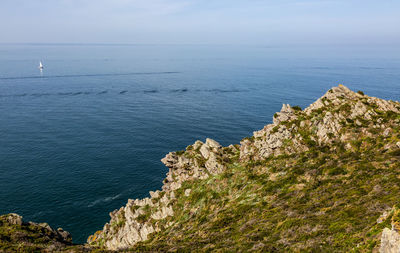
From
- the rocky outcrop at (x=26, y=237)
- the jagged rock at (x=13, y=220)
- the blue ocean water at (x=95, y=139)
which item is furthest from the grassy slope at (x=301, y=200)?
the blue ocean water at (x=95, y=139)

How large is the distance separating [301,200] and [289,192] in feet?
12.6

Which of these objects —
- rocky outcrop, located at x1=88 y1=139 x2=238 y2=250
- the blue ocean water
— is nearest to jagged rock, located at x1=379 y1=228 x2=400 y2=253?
rocky outcrop, located at x1=88 y1=139 x2=238 y2=250

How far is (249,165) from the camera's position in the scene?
163 ft

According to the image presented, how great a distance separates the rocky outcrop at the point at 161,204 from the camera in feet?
163

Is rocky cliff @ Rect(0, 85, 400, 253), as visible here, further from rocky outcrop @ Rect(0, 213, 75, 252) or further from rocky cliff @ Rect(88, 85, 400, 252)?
rocky outcrop @ Rect(0, 213, 75, 252)

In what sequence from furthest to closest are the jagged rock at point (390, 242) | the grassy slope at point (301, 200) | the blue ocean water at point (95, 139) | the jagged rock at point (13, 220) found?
the blue ocean water at point (95, 139), the jagged rock at point (13, 220), the grassy slope at point (301, 200), the jagged rock at point (390, 242)

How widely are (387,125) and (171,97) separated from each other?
164 m

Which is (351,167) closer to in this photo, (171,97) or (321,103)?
(321,103)

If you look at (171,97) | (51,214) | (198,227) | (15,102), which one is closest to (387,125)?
(198,227)

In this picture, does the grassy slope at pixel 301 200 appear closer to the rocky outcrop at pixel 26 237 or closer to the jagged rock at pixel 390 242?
the jagged rock at pixel 390 242

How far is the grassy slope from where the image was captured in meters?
24.4

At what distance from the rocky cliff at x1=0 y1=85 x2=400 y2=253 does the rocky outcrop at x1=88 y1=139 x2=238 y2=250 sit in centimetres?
23

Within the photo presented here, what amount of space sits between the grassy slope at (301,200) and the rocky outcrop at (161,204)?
243cm

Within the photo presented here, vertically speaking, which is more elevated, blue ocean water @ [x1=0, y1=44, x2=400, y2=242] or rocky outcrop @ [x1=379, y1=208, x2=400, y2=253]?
rocky outcrop @ [x1=379, y1=208, x2=400, y2=253]
